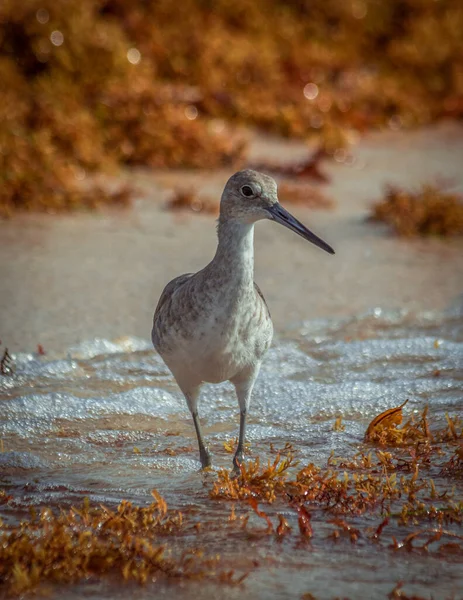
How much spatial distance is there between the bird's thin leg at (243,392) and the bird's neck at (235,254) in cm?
49

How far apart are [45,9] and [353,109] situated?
4007 millimetres

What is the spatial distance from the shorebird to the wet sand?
6.01 ft

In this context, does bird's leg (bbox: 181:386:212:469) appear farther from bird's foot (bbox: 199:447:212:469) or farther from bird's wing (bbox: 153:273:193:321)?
bird's wing (bbox: 153:273:193:321)

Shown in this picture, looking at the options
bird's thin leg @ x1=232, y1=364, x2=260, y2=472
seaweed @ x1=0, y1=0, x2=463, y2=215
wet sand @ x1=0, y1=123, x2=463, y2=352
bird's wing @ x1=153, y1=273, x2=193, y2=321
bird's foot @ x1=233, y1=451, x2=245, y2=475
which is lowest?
bird's foot @ x1=233, y1=451, x2=245, y2=475

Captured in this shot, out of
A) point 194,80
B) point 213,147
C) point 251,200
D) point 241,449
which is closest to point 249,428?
point 241,449

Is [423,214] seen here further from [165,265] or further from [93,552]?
[93,552]

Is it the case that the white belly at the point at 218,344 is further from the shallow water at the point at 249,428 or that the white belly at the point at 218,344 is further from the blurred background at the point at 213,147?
the blurred background at the point at 213,147

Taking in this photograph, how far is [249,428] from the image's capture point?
582 cm

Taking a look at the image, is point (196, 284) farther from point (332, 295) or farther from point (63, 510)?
point (332, 295)

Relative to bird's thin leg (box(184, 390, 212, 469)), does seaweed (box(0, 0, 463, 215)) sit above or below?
above

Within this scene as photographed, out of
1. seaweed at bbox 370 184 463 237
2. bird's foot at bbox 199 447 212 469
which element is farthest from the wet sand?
bird's foot at bbox 199 447 212 469

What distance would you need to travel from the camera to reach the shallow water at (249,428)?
13.4 feet

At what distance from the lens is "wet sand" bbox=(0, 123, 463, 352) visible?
7113 mm

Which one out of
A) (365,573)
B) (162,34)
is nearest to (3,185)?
(162,34)
